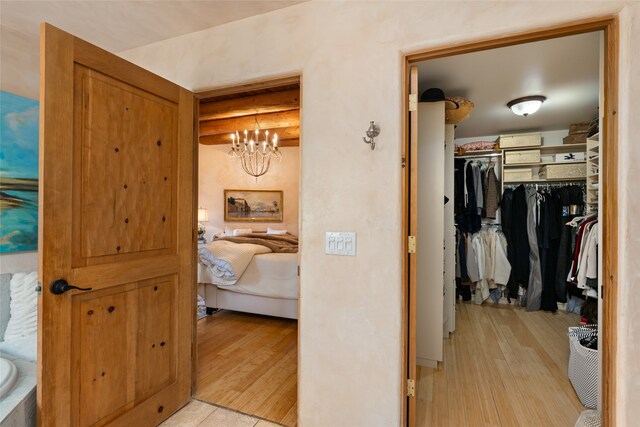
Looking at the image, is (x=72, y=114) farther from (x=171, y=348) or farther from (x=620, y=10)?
(x=620, y=10)

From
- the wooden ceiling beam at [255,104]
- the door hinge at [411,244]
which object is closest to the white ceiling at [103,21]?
the wooden ceiling beam at [255,104]

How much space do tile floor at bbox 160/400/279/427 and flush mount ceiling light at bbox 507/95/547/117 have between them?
3.46 metres

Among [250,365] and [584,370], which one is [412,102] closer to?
[584,370]

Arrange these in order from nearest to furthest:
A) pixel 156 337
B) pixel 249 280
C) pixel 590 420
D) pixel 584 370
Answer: pixel 590 420, pixel 156 337, pixel 584 370, pixel 249 280

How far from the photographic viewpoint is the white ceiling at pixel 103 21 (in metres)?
1.79

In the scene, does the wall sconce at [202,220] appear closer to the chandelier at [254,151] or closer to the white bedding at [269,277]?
the chandelier at [254,151]

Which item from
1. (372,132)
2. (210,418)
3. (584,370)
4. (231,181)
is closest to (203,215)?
(231,181)

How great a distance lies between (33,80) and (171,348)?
2.04 meters

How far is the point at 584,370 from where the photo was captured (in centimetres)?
204

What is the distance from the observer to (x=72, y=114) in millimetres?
1372

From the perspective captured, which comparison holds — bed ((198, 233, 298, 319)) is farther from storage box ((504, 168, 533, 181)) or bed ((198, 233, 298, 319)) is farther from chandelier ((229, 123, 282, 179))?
storage box ((504, 168, 533, 181))

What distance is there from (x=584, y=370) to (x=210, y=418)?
2.39 meters

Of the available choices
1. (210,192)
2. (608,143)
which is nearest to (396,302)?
(608,143)

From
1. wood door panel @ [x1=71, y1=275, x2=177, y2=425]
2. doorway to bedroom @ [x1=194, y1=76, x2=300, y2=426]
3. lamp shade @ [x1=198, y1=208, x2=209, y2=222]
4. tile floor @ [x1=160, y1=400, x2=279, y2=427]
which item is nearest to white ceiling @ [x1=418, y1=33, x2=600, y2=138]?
doorway to bedroom @ [x1=194, y1=76, x2=300, y2=426]
